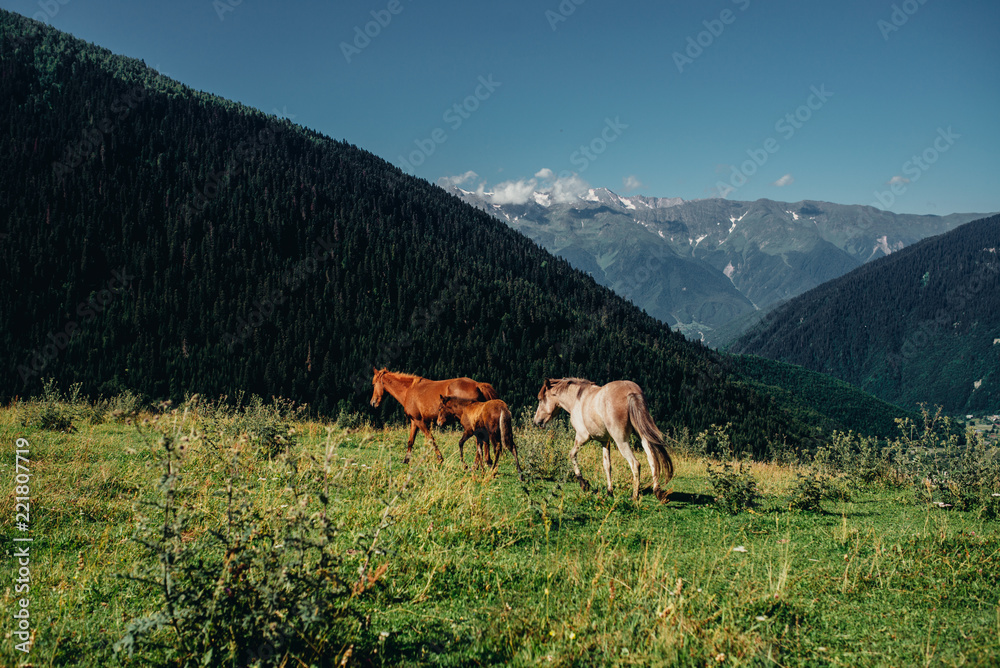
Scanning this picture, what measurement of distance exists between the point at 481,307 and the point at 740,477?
69.5 metres

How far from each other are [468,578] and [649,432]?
496cm

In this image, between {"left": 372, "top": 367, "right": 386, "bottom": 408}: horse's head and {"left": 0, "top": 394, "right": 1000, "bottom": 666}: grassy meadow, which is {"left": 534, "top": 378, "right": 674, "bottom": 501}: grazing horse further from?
{"left": 372, "top": 367, "right": 386, "bottom": 408}: horse's head


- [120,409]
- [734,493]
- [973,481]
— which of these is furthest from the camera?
[120,409]

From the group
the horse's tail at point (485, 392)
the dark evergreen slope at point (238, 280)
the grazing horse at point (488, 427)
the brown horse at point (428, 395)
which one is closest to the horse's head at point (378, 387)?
the brown horse at point (428, 395)

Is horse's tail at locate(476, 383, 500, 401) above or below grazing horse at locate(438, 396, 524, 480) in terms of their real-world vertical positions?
above

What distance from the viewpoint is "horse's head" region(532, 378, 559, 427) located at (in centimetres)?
1187

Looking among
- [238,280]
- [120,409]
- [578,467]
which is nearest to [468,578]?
[578,467]

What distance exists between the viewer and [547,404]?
39.5ft

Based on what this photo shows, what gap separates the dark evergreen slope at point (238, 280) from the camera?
53312mm

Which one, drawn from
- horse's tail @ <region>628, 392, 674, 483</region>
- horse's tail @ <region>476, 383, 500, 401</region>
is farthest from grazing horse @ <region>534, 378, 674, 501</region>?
horse's tail @ <region>476, 383, 500, 401</region>

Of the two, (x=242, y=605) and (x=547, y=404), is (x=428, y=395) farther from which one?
(x=242, y=605)

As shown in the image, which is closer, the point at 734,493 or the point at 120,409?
the point at 734,493

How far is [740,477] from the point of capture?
29.8 feet

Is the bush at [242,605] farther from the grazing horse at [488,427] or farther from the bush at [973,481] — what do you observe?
the bush at [973,481]
